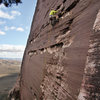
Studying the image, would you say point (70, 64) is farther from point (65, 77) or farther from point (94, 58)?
point (94, 58)

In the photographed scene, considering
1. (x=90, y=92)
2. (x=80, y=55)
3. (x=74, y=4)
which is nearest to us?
(x=90, y=92)

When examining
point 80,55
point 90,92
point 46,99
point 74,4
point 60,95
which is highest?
point 74,4

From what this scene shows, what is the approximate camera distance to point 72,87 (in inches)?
63.2

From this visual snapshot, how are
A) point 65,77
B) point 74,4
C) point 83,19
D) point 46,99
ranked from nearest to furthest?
1. point 83,19
2. point 65,77
3. point 74,4
4. point 46,99

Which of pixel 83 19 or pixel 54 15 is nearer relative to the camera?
pixel 83 19

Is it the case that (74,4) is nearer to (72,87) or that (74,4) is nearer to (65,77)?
(65,77)

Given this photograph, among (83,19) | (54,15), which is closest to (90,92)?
(83,19)

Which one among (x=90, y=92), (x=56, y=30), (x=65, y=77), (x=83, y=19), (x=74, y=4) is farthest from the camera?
(x=56, y=30)

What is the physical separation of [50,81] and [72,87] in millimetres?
882

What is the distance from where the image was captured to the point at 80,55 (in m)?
1.56

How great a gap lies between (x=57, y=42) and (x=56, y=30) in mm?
371

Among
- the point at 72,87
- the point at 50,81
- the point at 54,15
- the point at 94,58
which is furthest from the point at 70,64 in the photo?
the point at 54,15

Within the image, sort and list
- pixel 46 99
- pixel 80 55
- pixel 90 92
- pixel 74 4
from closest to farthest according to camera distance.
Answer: pixel 90 92 < pixel 80 55 < pixel 74 4 < pixel 46 99

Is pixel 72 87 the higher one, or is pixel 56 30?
pixel 56 30
